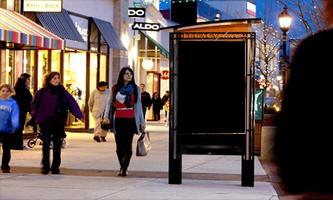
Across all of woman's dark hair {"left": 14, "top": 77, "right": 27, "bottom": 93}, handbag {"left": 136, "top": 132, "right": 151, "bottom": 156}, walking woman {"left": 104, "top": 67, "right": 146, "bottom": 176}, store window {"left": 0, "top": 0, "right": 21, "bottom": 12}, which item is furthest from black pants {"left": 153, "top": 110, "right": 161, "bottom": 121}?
handbag {"left": 136, "top": 132, "right": 151, "bottom": 156}

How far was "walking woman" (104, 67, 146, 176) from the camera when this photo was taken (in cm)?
1284

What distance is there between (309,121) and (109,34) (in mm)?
26034

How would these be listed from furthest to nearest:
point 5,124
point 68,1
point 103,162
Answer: point 68,1, point 103,162, point 5,124

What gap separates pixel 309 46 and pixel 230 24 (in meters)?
12.2

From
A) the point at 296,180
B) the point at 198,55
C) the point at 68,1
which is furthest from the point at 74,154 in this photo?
the point at 296,180

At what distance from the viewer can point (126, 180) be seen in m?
12.1

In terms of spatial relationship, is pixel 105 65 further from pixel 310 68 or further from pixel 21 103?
pixel 310 68

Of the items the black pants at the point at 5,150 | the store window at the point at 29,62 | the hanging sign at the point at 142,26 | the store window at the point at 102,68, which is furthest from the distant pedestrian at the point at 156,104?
the black pants at the point at 5,150

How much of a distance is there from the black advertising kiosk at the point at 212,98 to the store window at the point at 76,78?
15.1 m

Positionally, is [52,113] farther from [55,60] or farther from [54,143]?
[55,60]

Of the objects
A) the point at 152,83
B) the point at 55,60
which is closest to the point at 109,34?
the point at 55,60

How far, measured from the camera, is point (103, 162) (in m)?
15.5

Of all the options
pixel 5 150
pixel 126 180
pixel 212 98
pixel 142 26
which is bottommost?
pixel 126 180

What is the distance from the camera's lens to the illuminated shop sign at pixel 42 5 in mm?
21062
